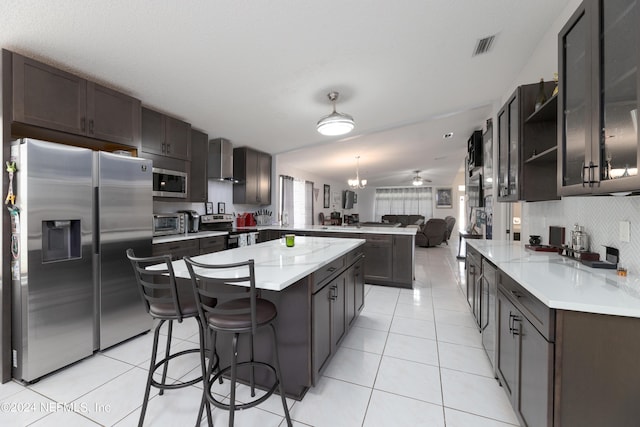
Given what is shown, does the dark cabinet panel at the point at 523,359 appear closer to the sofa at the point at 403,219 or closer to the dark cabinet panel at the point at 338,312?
the dark cabinet panel at the point at 338,312

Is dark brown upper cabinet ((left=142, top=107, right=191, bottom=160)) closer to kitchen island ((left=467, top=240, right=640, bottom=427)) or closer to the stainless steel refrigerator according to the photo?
the stainless steel refrigerator

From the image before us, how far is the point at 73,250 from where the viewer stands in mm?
2164

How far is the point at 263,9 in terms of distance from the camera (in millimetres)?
1804

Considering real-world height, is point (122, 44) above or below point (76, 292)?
above

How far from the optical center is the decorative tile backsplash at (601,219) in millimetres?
1370

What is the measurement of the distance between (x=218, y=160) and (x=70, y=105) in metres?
2.26

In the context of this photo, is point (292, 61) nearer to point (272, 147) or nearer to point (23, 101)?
point (23, 101)

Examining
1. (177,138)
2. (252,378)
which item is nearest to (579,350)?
(252,378)

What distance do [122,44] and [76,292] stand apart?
6.48 feet

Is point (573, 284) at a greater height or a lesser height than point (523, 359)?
greater

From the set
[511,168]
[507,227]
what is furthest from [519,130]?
[507,227]

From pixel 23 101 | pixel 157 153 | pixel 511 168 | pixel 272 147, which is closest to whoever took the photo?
pixel 23 101

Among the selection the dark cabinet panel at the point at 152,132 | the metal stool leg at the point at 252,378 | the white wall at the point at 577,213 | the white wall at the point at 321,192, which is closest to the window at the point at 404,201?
the white wall at the point at 321,192

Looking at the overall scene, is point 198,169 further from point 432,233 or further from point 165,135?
point 432,233
